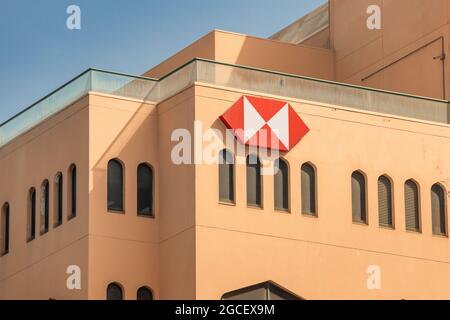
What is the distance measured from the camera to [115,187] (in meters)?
56.8

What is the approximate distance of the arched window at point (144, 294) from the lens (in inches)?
2219

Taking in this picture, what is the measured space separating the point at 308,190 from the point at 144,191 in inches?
195

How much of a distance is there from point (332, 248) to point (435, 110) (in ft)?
20.9

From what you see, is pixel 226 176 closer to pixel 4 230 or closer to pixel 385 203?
pixel 385 203

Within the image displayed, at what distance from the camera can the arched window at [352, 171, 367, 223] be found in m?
58.4

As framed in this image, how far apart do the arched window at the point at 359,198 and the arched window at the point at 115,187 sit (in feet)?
23.7

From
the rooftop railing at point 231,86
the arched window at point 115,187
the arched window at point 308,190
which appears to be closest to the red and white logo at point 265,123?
the rooftop railing at point 231,86

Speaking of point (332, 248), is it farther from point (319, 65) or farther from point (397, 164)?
point (319, 65)

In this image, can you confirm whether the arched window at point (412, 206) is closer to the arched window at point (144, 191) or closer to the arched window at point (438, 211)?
the arched window at point (438, 211)

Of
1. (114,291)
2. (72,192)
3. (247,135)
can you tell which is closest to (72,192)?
(72,192)

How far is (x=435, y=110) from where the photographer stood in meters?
60.7

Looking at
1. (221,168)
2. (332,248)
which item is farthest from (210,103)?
(332,248)

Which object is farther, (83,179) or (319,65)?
(319,65)

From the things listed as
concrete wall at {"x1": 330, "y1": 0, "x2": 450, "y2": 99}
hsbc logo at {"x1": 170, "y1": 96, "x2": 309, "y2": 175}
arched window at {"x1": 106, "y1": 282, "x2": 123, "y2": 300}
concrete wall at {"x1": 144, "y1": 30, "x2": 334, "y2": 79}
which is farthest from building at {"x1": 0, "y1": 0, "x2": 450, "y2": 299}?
concrete wall at {"x1": 144, "y1": 30, "x2": 334, "y2": 79}
